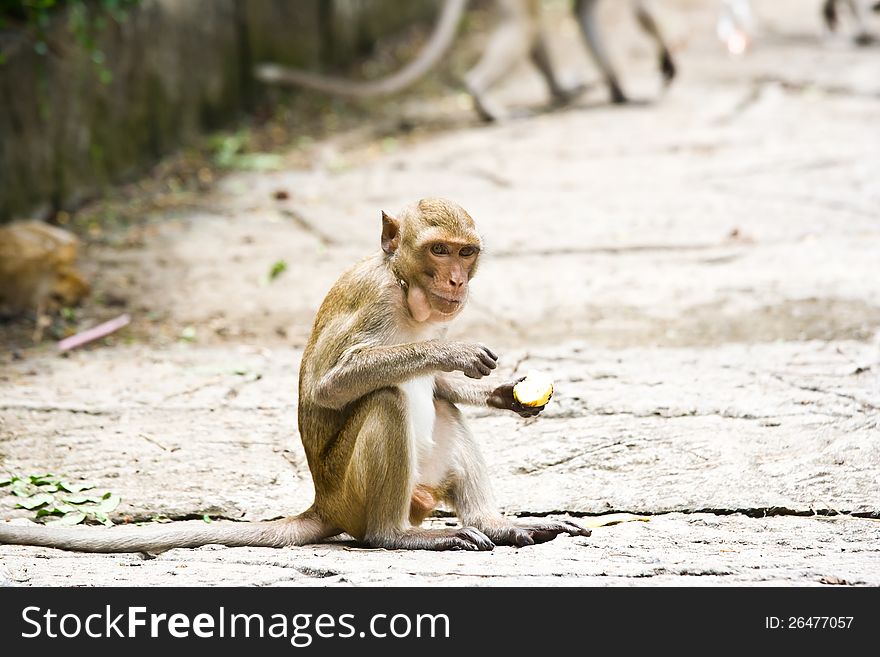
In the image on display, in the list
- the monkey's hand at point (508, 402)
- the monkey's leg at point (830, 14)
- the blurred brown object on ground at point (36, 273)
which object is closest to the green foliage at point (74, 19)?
the blurred brown object on ground at point (36, 273)

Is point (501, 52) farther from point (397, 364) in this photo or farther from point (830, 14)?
point (397, 364)

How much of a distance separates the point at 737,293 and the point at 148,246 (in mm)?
4023

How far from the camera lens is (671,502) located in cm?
454

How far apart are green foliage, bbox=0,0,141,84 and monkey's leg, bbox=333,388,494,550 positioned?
467 centimetres

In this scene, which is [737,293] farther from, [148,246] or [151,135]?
[151,135]

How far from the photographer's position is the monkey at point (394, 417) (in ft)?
13.2

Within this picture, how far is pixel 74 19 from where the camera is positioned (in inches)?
347

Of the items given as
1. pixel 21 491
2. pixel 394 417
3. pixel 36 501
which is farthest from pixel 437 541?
pixel 21 491

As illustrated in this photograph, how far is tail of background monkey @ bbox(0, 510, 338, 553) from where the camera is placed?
4.03 metres

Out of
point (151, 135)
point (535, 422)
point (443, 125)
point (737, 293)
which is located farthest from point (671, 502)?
point (443, 125)

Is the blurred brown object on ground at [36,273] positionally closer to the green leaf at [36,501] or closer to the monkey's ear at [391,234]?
the green leaf at [36,501]

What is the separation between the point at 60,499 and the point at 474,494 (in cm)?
163

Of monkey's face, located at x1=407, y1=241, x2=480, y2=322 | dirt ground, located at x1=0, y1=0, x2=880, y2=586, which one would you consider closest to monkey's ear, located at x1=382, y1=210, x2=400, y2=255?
monkey's face, located at x1=407, y1=241, x2=480, y2=322

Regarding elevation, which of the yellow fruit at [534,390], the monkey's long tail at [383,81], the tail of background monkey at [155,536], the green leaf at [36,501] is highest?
the monkey's long tail at [383,81]
